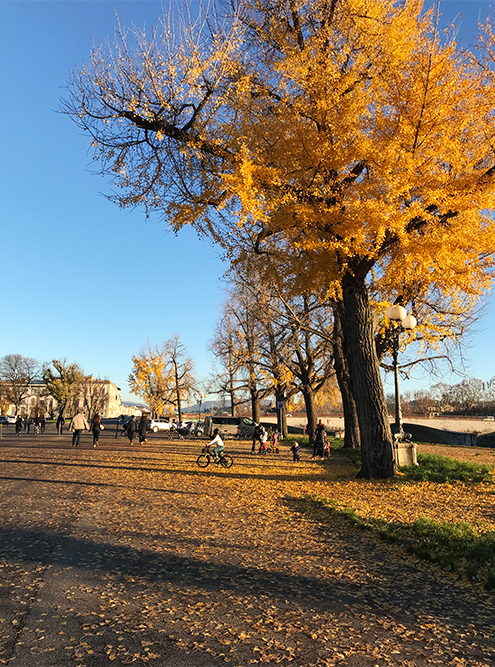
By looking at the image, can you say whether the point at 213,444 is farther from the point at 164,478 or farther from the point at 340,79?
the point at 340,79

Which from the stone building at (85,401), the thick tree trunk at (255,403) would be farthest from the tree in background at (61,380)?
the thick tree trunk at (255,403)

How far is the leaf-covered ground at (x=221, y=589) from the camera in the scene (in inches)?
138

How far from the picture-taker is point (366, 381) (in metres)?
12.6

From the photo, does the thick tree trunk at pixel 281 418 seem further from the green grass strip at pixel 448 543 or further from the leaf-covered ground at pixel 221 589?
the green grass strip at pixel 448 543

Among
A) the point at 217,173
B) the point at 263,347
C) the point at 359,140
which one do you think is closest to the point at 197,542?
the point at 217,173

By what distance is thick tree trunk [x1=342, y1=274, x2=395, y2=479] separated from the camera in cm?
1245

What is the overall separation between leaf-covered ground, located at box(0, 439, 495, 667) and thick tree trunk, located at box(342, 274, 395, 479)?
252 cm

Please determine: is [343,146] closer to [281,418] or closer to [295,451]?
[295,451]

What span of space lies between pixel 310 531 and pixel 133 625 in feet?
14.2

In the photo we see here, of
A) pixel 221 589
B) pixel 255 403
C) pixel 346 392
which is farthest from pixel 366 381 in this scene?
pixel 255 403

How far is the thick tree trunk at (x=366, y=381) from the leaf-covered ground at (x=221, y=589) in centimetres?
252

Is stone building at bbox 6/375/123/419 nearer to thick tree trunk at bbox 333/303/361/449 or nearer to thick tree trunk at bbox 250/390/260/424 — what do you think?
thick tree trunk at bbox 250/390/260/424

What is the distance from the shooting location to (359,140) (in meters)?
10.7

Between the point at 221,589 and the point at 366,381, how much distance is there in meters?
8.62
